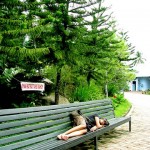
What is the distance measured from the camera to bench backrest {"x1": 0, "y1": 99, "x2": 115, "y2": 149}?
15.9 feet

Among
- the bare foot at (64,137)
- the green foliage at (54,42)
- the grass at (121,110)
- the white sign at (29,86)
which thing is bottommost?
the grass at (121,110)

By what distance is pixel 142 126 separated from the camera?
33.0ft

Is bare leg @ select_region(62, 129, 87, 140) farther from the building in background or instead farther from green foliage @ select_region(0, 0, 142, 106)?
the building in background

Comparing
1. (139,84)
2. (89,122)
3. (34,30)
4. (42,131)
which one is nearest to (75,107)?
(89,122)

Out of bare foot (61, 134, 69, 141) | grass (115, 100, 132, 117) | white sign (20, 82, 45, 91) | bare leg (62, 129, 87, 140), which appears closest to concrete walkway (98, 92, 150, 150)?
bare leg (62, 129, 87, 140)

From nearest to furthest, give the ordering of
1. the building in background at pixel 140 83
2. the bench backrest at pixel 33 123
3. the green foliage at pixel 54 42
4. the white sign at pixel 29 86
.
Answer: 1. the bench backrest at pixel 33 123
2. the white sign at pixel 29 86
3. the green foliage at pixel 54 42
4. the building in background at pixel 140 83

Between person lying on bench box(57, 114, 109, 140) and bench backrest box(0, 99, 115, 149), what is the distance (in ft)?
0.84

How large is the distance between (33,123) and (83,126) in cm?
126

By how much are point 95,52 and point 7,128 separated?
247 inches

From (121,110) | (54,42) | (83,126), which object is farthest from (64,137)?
(121,110)

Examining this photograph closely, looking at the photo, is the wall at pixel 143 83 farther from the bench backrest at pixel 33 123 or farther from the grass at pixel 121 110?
the bench backrest at pixel 33 123

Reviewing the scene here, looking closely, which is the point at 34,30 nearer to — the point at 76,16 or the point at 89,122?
the point at 89,122

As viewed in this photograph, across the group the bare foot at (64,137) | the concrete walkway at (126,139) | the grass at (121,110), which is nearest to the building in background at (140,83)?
the grass at (121,110)

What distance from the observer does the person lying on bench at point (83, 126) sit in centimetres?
588
